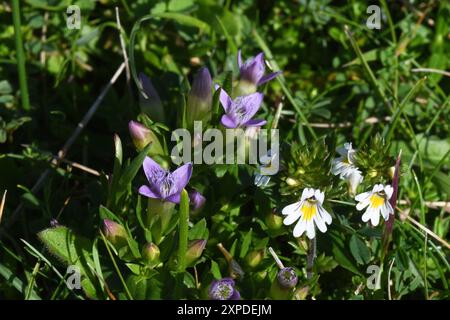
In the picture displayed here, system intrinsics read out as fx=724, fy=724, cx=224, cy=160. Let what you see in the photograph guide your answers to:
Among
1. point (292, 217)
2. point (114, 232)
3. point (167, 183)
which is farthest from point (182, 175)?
point (292, 217)

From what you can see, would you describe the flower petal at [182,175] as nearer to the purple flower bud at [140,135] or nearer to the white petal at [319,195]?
the purple flower bud at [140,135]

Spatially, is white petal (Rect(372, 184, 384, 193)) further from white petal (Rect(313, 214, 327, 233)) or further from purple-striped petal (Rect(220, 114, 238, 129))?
purple-striped petal (Rect(220, 114, 238, 129))

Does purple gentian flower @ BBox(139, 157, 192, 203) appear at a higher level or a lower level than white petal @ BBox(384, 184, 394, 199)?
higher

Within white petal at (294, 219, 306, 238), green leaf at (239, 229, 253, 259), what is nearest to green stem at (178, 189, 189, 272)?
green leaf at (239, 229, 253, 259)

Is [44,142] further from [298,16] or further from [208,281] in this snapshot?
[298,16]

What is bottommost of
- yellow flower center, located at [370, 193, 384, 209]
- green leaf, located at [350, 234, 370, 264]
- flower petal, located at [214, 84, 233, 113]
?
green leaf, located at [350, 234, 370, 264]

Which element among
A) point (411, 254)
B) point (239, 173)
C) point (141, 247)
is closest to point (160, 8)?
point (239, 173)
